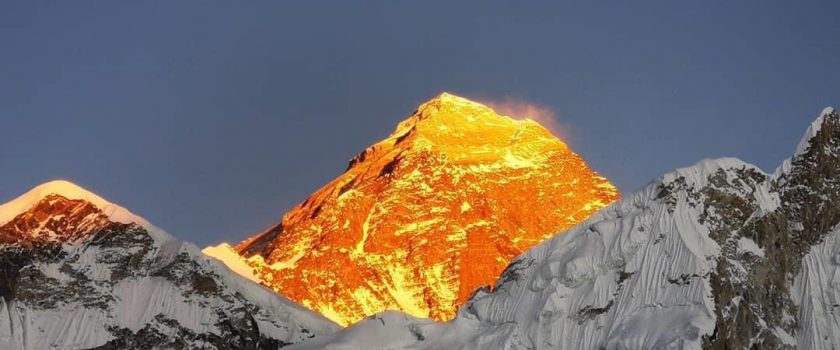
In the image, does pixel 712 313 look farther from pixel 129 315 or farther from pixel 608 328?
pixel 129 315

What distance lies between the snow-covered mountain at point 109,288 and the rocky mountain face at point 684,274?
16.7 m

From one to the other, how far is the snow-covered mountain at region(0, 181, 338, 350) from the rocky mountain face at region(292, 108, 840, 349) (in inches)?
658

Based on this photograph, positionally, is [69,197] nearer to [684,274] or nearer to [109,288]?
[109,288]

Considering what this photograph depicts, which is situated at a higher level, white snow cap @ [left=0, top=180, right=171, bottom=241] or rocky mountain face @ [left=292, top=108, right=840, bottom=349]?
white snow cap @ [left=0, top=180, right=171, bottom=241]

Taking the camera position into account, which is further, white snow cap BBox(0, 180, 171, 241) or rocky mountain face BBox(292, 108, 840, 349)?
white snow cap BBox(0, 180, 171, 241)

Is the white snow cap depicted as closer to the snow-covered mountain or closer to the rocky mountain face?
the snow-covered mountain

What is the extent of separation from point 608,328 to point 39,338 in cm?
4745

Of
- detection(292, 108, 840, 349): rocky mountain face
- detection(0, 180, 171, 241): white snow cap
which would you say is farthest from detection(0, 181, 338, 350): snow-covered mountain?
detection(292, 108, 840, 349): rocky mountain face

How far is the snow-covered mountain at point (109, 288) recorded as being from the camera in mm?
169250

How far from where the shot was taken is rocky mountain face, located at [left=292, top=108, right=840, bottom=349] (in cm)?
14312

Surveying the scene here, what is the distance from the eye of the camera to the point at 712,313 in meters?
140

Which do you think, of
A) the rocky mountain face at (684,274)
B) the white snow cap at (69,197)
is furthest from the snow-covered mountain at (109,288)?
the rocky mountain face at (684,274)

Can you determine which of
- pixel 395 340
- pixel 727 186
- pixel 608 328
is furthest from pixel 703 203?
pixel 395 340

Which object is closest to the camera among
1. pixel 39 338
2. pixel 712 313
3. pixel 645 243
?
pixel 712 313
